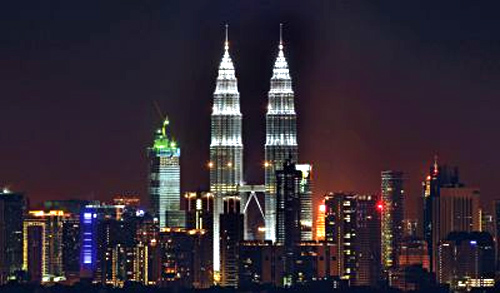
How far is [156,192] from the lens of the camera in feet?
268

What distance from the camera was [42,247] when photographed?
8050cm

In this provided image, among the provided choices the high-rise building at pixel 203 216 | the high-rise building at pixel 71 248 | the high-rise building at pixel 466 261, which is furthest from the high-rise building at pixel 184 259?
the high-rise building at pixel 466 261

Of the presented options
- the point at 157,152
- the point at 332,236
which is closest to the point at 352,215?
the point at 332,236

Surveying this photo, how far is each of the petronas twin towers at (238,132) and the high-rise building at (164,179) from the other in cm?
286

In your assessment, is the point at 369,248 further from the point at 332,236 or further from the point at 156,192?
the point at 156,192

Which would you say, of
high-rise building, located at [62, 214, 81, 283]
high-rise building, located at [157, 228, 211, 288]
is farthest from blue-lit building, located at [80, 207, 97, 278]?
high-rise building, located at [157, 228, 211, 288]

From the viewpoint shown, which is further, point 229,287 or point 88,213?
point 88,213

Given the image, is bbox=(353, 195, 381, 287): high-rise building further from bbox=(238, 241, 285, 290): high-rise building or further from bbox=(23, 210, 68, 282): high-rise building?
bbox=(23, 210, 68, 282): high-rise building

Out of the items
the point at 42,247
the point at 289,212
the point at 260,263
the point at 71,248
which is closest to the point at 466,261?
the point at 289,212

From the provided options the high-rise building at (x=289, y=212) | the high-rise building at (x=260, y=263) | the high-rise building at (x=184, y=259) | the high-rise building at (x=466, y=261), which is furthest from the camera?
the high-rise building at (x=466, y=261)

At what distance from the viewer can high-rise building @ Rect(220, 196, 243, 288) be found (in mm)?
76750

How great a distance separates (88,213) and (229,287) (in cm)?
730

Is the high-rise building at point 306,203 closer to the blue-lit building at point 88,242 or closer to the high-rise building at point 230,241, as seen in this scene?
the high-rise building at point 230,241

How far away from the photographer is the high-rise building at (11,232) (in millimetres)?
79312
